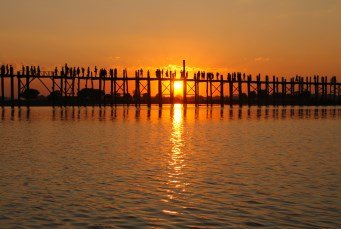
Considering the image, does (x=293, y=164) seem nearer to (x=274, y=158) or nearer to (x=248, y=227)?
(x=274, y=158)

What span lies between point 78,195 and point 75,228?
9.16 feet

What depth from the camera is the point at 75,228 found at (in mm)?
8859

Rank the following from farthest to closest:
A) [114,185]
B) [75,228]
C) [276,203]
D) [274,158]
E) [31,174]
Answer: [274,158]
[31,174]
[114,185]
[276,203]
[75,228]

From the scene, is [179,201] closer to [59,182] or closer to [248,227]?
[248,227]

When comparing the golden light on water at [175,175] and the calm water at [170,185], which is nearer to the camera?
the calm water at [170,185]

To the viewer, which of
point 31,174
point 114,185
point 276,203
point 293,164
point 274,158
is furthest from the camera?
point 274,158

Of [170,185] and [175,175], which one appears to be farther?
[175,175]

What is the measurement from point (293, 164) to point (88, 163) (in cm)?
649

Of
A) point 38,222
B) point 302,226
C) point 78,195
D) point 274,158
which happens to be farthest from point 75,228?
point 274,158

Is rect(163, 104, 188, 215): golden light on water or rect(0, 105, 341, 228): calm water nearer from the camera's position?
rect(0, 105, 341, 228): calm water

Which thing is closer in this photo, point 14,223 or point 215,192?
point 14,223

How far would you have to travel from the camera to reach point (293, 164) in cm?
1675

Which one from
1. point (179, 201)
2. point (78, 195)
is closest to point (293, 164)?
point (179, 201)

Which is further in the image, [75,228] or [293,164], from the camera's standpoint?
[293,164]
